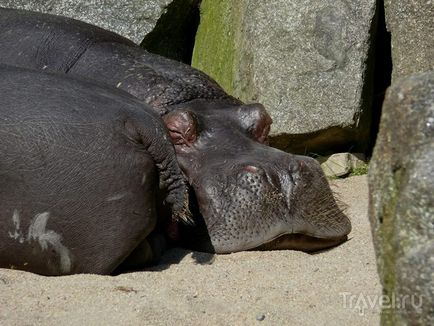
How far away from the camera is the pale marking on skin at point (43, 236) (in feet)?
14.1

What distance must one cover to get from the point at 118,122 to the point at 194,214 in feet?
2.24

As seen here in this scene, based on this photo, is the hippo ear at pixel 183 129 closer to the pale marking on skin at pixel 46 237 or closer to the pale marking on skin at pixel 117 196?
the pale marking on skin at pixel 117 196

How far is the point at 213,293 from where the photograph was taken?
4.16 m

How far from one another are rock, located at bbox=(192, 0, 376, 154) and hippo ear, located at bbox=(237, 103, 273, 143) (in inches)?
31.3

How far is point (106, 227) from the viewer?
440cm

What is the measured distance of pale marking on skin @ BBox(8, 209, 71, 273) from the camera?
429cm

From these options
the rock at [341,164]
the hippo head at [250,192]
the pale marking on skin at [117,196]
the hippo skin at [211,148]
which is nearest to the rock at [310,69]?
the rock at [341,164]

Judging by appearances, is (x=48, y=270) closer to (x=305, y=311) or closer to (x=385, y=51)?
(x=305, y=311)

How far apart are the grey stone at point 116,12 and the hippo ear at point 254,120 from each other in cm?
166

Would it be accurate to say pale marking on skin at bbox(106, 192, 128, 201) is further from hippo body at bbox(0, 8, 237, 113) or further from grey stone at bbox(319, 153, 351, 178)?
grey stone at bbox(319, 153, 351, 178)

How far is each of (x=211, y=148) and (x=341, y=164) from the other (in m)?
1.31

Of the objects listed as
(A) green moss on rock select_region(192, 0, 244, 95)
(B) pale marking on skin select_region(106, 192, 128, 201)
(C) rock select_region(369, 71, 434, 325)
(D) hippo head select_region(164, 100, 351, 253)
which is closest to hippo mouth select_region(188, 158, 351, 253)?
(D) hippo head select_region(164, 100, 351, 253)

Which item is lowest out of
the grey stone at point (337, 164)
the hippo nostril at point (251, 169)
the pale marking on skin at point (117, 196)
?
the grey stone at point (337, 164)

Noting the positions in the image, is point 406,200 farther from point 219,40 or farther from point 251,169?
point 219,40
